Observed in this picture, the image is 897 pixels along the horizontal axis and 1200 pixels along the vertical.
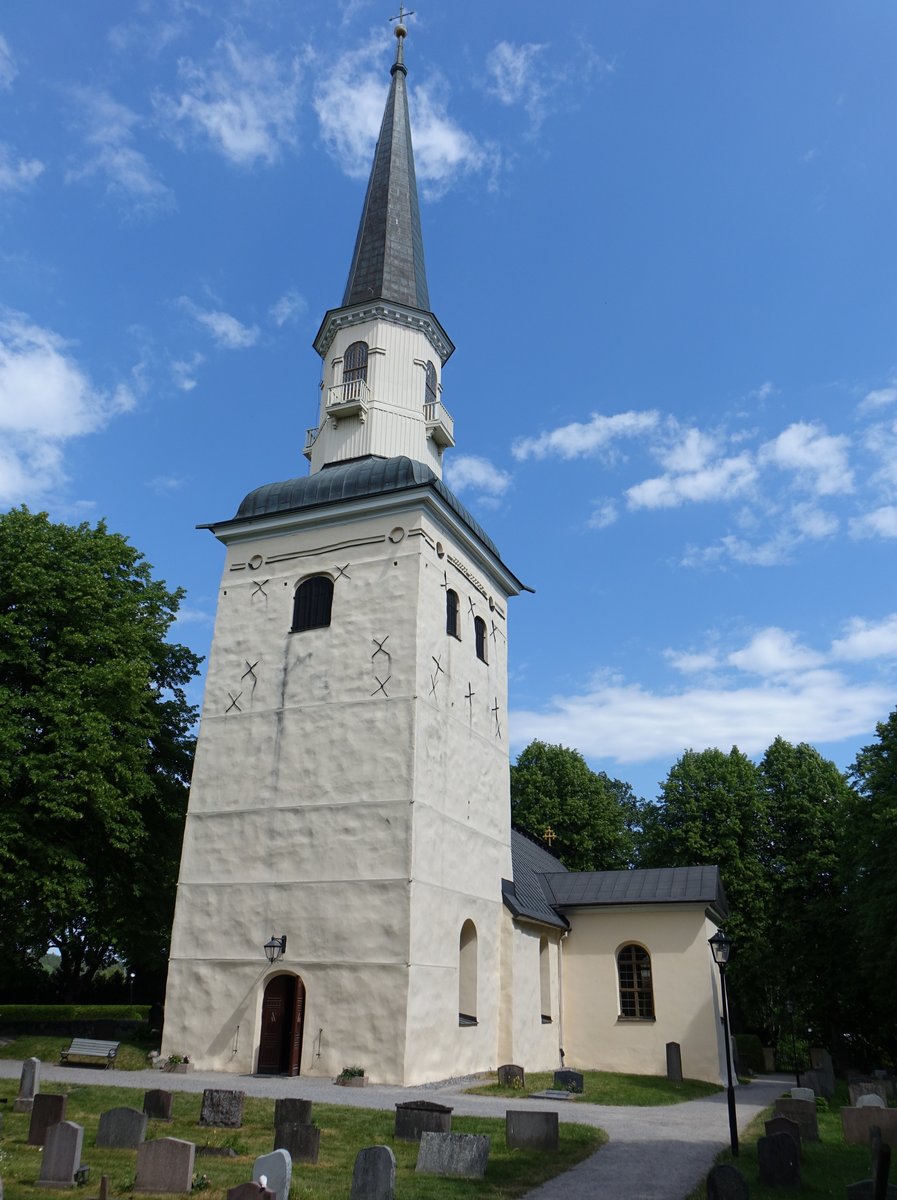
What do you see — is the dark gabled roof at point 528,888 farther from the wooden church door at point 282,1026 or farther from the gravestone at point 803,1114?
the gravestone at point 803,1114

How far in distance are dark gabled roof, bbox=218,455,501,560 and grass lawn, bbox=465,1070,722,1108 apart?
12780 millimetres

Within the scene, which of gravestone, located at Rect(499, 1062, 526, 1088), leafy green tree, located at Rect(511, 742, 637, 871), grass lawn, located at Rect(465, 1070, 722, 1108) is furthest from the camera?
leafy green tree, located at Rect(511, 742, 637, 871)

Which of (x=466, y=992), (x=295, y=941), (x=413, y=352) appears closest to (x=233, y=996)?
(x=295, y=941)

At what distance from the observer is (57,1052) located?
771 inches

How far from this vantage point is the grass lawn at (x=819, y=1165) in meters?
9.40

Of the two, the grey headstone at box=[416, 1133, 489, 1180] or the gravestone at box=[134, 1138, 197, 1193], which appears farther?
the grey headstone at box=[416, 1133, 489, 1180]

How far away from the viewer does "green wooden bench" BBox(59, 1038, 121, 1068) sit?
1845 cm

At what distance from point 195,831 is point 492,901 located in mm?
7235

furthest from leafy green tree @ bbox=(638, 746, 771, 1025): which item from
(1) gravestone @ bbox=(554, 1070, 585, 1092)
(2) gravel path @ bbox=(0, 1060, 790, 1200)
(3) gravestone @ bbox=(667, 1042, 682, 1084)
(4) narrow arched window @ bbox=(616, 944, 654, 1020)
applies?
(1) gravestone @ bbox=(554, 1070, 585, 1092)

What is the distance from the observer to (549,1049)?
934 inches

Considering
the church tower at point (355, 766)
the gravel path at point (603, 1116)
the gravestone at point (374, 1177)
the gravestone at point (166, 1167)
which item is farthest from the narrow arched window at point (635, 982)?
the gravestone at point (166, 1167)

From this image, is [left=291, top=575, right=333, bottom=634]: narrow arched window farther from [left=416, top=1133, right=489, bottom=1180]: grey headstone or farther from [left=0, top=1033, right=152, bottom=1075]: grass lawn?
[left=416, top=1133, right=489, bottom=1180]: grey headstone

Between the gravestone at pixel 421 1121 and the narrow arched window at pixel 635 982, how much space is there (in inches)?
585

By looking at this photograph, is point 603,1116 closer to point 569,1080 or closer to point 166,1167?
point 569,1080
